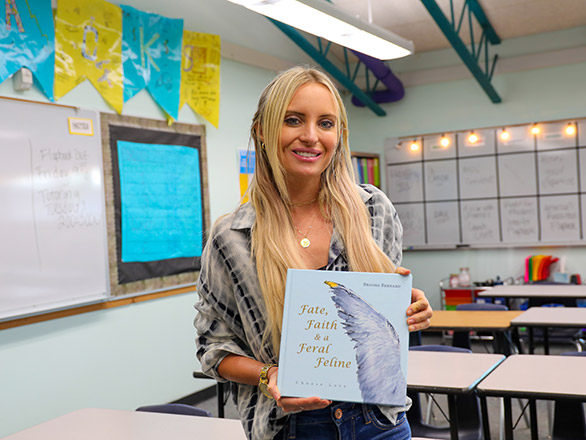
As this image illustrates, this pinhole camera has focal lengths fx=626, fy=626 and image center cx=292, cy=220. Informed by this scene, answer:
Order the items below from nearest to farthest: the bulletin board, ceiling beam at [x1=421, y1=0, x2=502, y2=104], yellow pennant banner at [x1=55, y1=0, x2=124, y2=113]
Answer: yellow pennant banner at [x1=55, y1=0, x2=124, y2=113] < the bulletin board < ceiling beam at [x1=421, y1=0, x2=502, y2=104]

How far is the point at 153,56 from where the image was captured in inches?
188

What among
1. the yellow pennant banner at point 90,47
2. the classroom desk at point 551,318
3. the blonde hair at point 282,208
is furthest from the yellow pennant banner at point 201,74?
the blonde hair at point 282,208

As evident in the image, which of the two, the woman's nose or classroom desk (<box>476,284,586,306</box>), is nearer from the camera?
the woman's nose

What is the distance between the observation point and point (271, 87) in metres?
1.23

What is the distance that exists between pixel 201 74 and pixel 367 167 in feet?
9.73

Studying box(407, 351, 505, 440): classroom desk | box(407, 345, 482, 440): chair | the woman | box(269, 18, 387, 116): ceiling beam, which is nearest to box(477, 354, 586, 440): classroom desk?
box(407, 351, 505, 440): classroom desk

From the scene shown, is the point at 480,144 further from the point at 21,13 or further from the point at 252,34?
the point at 21,13

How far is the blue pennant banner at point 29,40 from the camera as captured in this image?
362 centimetres

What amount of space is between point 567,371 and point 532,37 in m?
5.46

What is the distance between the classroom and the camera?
12.8 feet

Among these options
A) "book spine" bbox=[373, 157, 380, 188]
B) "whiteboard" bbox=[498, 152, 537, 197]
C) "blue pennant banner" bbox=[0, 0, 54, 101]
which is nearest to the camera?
"blue pennant banner" bbox=[0, 0, 54, 101]

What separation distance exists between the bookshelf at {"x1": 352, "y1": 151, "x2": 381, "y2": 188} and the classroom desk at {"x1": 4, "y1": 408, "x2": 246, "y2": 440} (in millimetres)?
5266

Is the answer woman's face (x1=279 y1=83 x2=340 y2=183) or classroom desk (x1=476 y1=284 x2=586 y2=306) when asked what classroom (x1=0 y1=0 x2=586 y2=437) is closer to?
classroom desk (x1=476 y1=284 x2=586 y2=306)

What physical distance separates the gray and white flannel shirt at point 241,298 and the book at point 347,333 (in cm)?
8
